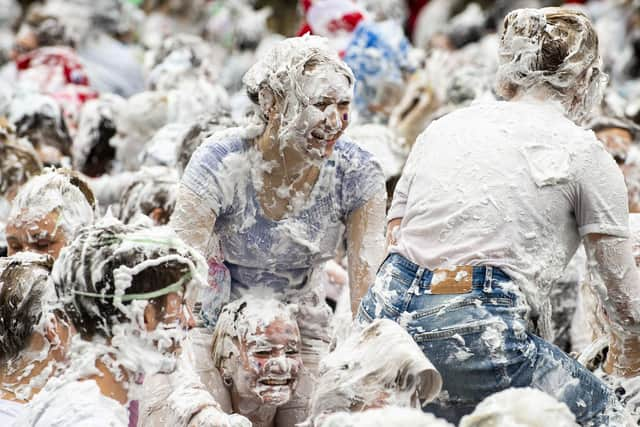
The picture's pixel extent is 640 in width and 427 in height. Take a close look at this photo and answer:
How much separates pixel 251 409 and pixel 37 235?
4.11ft

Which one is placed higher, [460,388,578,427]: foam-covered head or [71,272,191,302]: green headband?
[71,272,191,302]: green headband

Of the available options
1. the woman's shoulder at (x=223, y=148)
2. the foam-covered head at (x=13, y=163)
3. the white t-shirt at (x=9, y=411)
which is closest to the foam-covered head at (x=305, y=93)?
the woman's shoulder at (x=223, y=148)

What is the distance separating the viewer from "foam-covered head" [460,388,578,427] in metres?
2.99

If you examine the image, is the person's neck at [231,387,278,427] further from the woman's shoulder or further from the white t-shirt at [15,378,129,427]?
the white t-shirt at [15,378,129,427]

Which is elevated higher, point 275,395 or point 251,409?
point 275,395

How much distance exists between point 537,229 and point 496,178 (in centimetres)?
21

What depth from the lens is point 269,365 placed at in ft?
14.8

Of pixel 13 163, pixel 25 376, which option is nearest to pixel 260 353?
pixel 25 376

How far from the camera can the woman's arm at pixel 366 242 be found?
4.72 metres

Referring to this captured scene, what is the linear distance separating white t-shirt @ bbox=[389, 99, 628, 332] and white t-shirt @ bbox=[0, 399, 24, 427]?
136cm

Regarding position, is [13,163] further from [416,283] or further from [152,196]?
[416,283]

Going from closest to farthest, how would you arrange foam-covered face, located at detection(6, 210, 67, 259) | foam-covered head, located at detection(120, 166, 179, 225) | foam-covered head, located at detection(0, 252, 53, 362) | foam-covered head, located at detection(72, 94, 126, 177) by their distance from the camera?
1. foam-covered head, located at detection(0, 252, 53, 362)
2. foam-covered face, located at detection(6, 210, 67, 259)
3. foam-covered head, located at detection(120, 166, 179, 225)
4. foam-covered head, located at detection(72, 94, 126, 177)

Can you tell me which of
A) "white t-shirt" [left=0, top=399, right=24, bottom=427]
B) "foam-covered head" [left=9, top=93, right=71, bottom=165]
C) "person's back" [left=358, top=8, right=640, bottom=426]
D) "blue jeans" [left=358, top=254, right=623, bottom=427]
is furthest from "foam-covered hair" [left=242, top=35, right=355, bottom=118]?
"foam-covered head" [left=9, top=93, right=71, bottom=165]

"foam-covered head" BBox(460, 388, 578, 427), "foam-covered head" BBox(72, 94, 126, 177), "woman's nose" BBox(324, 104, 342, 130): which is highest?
"woman's nose" BBox(324, 104, 342, 130)
